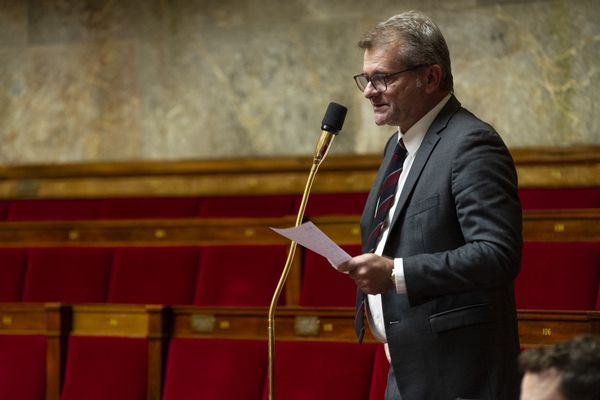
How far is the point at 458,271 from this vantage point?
0.43 metres

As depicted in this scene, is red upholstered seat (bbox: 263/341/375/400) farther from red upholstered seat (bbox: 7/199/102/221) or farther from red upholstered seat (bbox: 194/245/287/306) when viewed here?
red upholstered seat (bbox: 7/199/102/221)

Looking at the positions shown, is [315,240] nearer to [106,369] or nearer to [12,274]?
[106,369]

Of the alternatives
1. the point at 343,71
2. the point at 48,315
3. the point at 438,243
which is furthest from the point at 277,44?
Result: the point at 438,243

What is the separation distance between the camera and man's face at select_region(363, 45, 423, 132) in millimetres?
475

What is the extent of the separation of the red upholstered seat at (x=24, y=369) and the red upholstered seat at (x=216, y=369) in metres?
0.10

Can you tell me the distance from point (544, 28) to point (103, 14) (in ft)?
1.67

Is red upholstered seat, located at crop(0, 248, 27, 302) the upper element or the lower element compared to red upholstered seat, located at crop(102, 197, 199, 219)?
lower

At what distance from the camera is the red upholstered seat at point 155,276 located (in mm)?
853

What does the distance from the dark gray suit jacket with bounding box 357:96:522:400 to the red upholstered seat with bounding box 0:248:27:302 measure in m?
0.51

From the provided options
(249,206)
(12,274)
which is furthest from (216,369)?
(249,206)

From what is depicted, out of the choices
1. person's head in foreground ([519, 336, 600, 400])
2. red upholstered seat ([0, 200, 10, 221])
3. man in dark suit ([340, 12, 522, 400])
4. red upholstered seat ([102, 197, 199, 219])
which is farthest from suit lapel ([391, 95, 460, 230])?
red upholstered seat ([0, 200, 10, 221])

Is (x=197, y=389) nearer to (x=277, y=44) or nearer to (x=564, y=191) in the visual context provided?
(x=564, y=191)

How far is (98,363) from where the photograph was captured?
73 centimetres

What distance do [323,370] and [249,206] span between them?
1.39 ft
